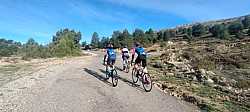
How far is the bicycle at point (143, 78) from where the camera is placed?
49.7 ft

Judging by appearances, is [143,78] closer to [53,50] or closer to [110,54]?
[110,54]

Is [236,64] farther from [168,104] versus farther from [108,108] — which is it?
[108,108]

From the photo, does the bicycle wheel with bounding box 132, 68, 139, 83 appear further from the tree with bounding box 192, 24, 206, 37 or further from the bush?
the tree with bounding box 192, 24, 206, 37

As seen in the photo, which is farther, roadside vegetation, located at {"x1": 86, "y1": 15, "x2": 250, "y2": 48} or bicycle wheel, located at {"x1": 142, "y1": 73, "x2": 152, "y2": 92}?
roadside vegetation, located at {"x1": 86, "y1": 15, "x2": 250, "y2": 48}

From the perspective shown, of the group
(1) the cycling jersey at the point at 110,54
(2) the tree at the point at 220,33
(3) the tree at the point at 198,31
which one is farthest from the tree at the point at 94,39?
(1) the cycling jersey at the point at 110,54

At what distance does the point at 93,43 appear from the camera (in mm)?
172250

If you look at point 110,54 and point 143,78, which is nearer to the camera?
point 143,78

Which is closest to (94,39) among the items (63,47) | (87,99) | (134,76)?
(63,47)

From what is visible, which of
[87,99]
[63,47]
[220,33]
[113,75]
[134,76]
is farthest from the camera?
[220,33]

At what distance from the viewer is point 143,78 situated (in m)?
15.3

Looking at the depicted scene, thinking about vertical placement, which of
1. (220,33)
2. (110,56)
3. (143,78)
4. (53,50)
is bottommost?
(143,78)

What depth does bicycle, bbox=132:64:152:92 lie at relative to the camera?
1515cm

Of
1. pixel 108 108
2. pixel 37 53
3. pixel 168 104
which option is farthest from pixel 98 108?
pixel 37 53

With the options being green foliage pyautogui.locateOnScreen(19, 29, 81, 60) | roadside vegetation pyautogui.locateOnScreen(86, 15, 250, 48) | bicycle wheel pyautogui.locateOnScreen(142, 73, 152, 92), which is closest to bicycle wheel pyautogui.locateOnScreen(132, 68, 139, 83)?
bicycle wheel pyautogui.locateOnScreen(142, 73, 152, 92)
